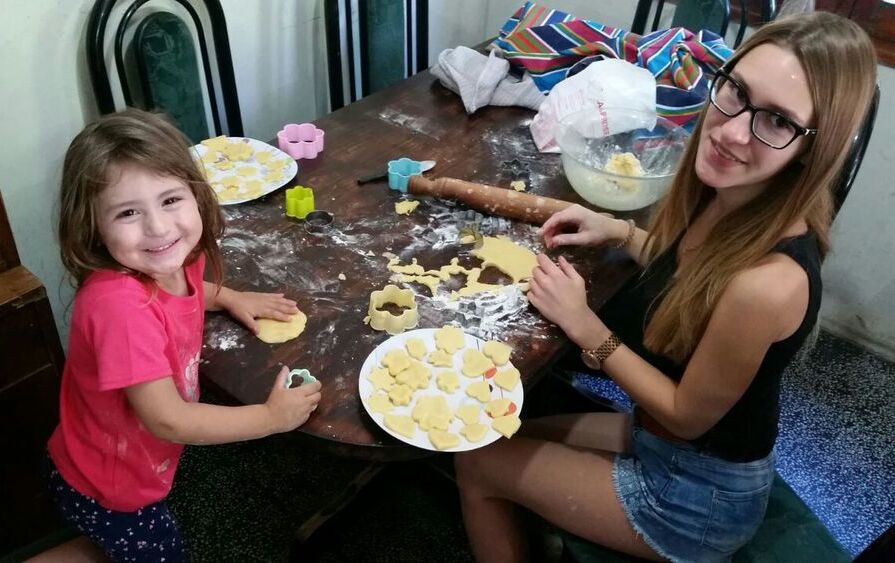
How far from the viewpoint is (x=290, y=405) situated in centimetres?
96

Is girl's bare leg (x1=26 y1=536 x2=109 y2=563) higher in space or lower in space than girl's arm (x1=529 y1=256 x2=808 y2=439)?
lower

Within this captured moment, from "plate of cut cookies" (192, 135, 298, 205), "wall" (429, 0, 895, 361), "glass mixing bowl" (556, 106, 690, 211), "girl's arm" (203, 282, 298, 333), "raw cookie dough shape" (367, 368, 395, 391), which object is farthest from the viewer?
"wall" (429, 0, 895, 361)

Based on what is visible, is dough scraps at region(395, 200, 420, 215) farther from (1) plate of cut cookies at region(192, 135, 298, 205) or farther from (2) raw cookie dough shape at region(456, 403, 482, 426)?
(2) raw cookie dough shape at region(456, 403, 482, 426)

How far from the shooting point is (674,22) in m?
2.55

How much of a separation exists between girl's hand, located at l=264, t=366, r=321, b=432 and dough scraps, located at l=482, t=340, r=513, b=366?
11.8 inches

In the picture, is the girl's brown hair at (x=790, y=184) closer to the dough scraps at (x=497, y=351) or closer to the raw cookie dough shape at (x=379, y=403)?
the dough scraps at (x=497, y=351)

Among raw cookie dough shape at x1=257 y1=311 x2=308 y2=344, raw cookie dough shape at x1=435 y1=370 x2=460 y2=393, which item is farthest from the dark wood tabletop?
raw cookie dough shape at x1=435 y1=370 x2=460 y2=393

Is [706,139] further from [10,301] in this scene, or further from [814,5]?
[814,5]

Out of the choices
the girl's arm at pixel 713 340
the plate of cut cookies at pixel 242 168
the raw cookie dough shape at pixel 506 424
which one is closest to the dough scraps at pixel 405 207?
the plate of cut cookies at pixel 242 168

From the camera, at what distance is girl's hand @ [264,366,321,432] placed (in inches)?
37.6

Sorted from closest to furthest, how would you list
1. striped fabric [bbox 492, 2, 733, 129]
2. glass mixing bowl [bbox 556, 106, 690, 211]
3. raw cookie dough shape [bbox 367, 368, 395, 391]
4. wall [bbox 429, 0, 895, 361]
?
raw cookie dough shape [bbox 367, 368, 395, 391] → glass mixing bowl [bbox 556, 106, 690, 211] → striped fabric [bbox 492, 2, 733, 129] → wall [bbox 429, 0, 895, 361]

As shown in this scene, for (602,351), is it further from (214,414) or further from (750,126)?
(214,414)

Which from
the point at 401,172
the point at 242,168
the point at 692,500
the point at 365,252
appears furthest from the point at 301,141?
the point at 692,500

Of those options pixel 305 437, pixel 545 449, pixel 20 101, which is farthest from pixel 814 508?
pixel 20 101
